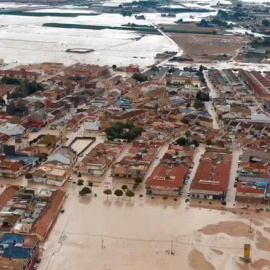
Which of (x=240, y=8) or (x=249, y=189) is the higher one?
(x=249, y=189)

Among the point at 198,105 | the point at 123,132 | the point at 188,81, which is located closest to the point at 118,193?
the point at 123,132

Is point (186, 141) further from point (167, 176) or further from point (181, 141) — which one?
point (167, 176)

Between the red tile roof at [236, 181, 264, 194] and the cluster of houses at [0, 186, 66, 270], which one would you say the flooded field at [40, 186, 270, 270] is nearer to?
the cluster of houses at [0, 186, 66, 270]

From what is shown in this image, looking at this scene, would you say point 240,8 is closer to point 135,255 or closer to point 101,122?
point 101,122

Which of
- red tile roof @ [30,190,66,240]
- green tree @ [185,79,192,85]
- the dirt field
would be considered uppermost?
red tile roof @ [30,190,66,240]

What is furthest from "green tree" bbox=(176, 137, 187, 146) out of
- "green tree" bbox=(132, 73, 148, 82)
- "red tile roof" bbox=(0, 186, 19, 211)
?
"green tree" bbox=(132, 73, 148, 82)

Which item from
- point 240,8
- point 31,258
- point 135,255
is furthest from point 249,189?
point 240,8
